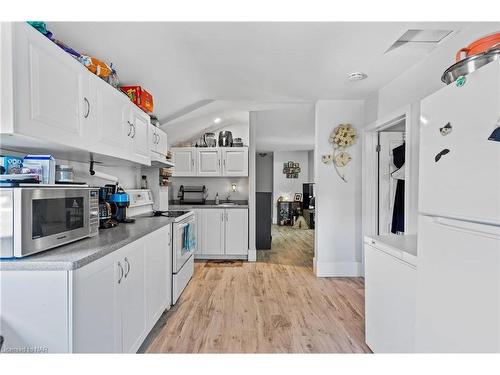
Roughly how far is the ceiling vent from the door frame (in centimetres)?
50

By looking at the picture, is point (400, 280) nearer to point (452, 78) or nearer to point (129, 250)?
point (452, 78)

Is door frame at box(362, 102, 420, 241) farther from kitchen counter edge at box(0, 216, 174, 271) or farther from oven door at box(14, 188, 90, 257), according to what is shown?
oven door at box(14, 188, 90, 257)

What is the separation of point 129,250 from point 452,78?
1.97 metres

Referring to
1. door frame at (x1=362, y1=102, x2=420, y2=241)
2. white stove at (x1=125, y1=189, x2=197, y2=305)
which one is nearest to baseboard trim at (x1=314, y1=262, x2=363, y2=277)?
door frame at (x1=362, y1=102, x2=420, y2=241)

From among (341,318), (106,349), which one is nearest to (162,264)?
(106,349)

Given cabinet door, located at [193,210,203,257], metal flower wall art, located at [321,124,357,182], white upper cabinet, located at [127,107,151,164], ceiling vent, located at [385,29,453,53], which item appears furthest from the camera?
cabinet door, located at [193,210,203,257]

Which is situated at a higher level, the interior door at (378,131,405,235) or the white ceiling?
the white ceiling

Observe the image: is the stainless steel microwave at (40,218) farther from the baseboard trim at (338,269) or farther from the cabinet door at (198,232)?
the baseboard trim at (338,269)

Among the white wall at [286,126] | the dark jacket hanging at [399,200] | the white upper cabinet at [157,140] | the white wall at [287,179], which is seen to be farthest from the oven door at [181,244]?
the white wall at [287,179]

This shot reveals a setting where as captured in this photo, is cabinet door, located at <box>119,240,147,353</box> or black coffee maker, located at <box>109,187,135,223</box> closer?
cabinet door, located at <box>119,240,147,353</box>

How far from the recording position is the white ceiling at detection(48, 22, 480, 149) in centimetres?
181

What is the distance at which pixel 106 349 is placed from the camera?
137 cm

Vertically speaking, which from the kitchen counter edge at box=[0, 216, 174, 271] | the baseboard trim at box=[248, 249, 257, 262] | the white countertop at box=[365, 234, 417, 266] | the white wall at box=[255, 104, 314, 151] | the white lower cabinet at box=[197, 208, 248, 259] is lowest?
the baseboard trim at box=[248, 249, 257, 262]

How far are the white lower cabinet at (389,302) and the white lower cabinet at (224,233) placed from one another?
2.54 m
